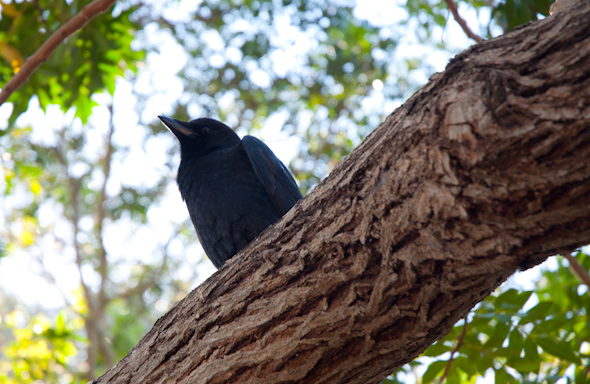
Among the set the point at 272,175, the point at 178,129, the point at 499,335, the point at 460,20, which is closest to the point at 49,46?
the point at 178,129

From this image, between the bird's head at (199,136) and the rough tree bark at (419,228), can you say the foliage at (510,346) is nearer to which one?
the rough tree bark at (419,228)

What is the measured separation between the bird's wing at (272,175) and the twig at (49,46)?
146cm

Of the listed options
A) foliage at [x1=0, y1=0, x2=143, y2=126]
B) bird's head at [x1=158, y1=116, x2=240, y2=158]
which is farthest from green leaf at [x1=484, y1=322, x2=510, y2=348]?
foliage at [x1=0, y1=0, x2=143, y2=126]

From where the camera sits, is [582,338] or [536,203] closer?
[536,203]

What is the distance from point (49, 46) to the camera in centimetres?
306

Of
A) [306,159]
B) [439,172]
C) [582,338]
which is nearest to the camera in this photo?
[439,172]

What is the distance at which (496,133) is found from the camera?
54.5 inches

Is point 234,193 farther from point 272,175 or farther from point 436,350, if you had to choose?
point 436,350

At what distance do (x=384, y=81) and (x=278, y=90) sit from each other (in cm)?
227

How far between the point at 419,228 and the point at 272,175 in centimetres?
226

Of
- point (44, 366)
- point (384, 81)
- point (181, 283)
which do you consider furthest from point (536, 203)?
point (181, 283)

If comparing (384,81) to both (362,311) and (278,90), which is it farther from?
(362,311)

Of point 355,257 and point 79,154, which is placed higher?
point 79,154

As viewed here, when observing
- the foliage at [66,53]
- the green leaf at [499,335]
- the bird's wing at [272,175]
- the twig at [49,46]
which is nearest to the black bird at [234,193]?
the bird's wing at [272,175]
